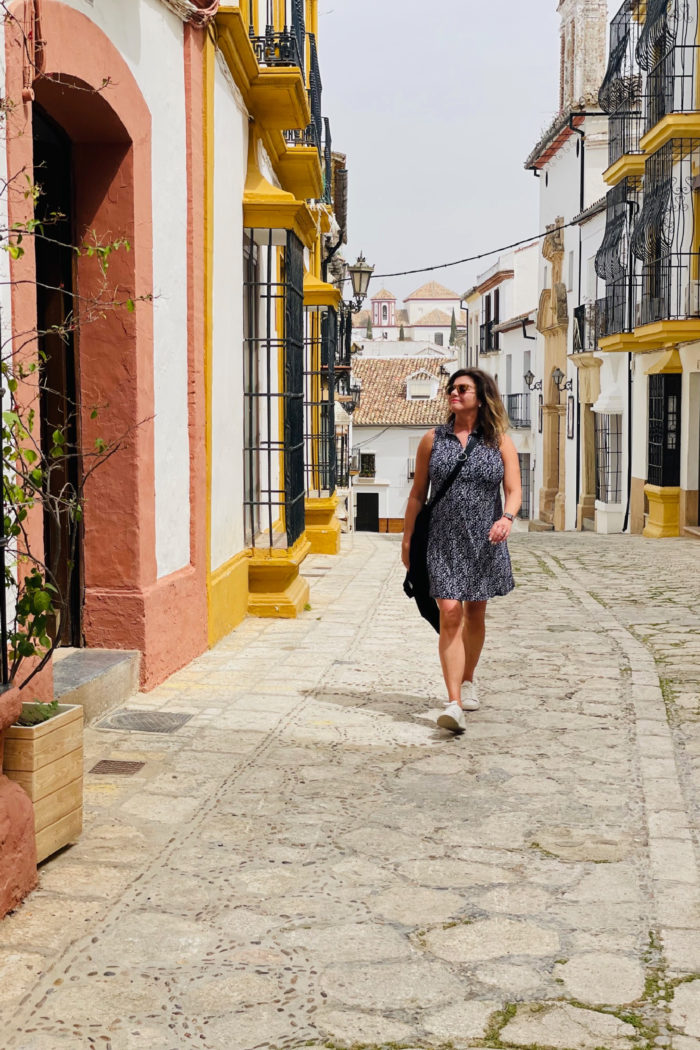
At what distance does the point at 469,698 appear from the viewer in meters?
5.76

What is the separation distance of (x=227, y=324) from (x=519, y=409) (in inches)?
1175

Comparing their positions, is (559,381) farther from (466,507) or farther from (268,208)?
(466,507)

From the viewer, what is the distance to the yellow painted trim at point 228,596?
7.33 m

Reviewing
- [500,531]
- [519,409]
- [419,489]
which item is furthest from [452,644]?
[519,409]

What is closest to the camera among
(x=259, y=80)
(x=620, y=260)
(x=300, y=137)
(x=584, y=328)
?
(x=259, y=80)

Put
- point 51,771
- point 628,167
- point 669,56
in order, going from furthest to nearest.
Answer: point 628,167
point 669,56
point 51,771

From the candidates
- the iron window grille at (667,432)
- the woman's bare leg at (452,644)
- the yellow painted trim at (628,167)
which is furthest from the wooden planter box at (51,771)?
the yellow painted trim at (628,167)

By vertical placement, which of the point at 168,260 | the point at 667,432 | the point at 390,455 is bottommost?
the point at 390,455

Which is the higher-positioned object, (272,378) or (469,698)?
(272,378)

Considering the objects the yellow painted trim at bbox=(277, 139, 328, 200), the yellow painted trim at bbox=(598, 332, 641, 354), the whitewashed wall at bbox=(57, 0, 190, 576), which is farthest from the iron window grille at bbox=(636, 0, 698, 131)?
the whitewashed wall at bbox=(57, 0, 190, 576)

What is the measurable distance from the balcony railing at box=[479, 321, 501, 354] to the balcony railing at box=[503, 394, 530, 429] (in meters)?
3.91

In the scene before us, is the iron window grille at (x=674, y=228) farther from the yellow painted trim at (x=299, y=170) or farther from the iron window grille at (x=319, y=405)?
the yellow painted trim at (x=299, y=170)

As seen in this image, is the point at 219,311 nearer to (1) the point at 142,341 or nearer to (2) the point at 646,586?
(1) the point at 142,341

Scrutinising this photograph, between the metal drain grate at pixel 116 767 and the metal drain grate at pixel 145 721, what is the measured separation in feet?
1.54
